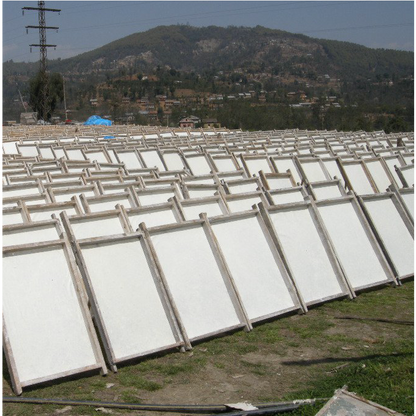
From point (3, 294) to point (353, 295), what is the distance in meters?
3.77

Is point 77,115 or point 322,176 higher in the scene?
point 77,115

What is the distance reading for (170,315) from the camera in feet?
17.8

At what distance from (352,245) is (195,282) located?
240 cm

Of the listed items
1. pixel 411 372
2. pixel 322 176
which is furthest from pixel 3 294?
pixel 322 176

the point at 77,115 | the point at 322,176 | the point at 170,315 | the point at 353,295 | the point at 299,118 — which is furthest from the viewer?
the point at 77,115

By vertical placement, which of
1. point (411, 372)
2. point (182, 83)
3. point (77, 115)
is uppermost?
point (182, 83)

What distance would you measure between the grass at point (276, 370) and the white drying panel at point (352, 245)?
0.92 metres

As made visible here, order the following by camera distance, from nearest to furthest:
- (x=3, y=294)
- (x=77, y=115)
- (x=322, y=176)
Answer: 1. (x=3, y=294)
2. (x=322, y=176)
3. (x=77, y=115)

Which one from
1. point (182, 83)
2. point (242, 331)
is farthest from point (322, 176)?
point (182, 83)

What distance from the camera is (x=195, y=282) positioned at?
19.2 feet

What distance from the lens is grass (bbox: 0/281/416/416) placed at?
175 inches

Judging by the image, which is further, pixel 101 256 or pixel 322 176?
pixel 322 176

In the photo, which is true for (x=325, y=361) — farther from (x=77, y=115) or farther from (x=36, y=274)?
(x=77, y=115)

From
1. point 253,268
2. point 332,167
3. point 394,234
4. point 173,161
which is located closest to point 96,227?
point 253,268
